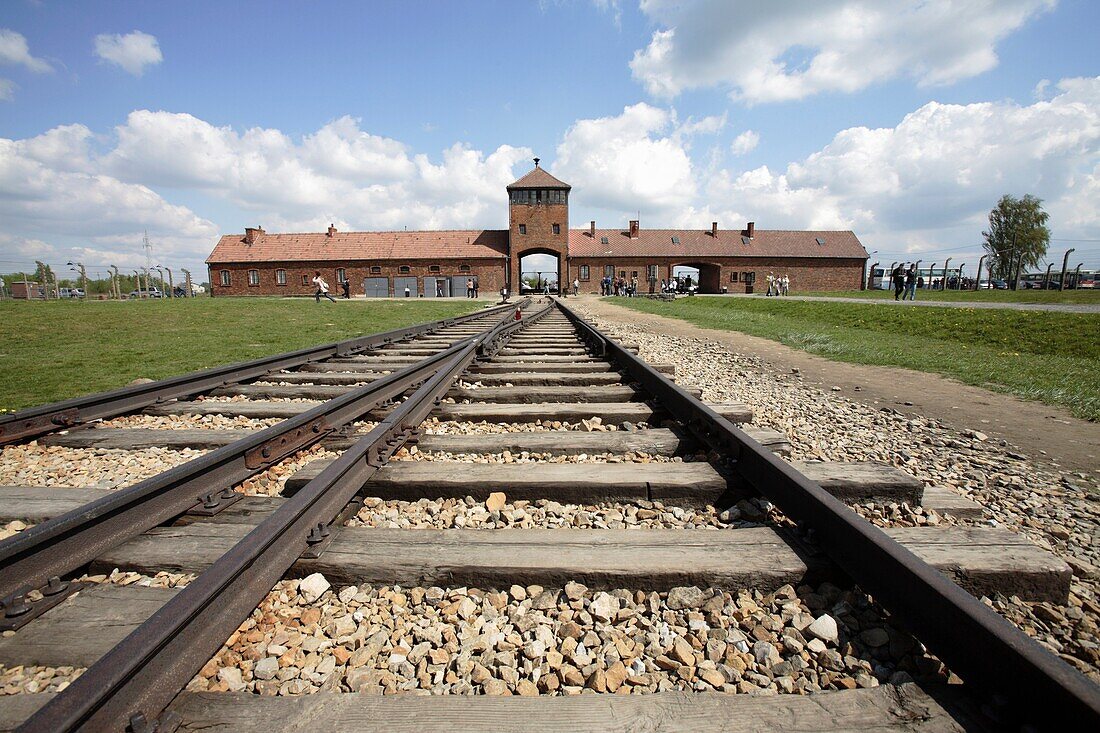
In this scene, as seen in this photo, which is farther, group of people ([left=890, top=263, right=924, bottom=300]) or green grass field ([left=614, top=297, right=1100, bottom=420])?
group of people ([left=890, top=263, right=924, bottom=300])

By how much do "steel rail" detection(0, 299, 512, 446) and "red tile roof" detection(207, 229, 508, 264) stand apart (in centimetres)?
4359

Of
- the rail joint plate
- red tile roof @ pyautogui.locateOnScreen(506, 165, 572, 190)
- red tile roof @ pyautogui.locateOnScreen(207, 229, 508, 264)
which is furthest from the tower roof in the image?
the rail joint plate

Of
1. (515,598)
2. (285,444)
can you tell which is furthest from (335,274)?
(515,598)

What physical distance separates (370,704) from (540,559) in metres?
0.64

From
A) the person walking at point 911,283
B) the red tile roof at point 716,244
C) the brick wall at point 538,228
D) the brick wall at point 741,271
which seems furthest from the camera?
the red tile roof at point 716,244

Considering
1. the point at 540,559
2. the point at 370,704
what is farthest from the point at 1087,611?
the point at 370,704

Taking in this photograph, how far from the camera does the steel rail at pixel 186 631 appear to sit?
874 millimetres

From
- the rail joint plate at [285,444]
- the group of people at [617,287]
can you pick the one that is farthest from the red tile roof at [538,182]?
the rail joint plate at [285,444]

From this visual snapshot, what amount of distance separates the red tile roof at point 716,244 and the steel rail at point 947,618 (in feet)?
159

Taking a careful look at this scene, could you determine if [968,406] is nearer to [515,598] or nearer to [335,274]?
[515,598]

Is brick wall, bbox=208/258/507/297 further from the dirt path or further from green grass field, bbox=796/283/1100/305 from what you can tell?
the dirt path

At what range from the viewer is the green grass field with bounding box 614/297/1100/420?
5.13 metres

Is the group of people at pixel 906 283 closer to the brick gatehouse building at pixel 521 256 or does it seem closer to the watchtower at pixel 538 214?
the brick gatehouse building at pixel 521 256

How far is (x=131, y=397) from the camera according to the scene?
370 centimetres
